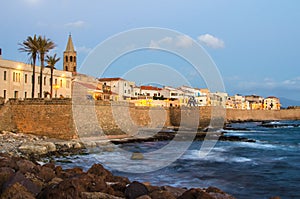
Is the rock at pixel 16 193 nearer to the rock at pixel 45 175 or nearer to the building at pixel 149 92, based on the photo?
the rock at pixel 45 175

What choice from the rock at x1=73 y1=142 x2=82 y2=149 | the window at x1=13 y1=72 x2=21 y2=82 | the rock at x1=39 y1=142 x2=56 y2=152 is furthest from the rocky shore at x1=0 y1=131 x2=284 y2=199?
the window at x1=13 y1=72 x2=21 y2=82

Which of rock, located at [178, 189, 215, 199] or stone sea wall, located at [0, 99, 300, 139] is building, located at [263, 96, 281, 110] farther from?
rock, located at [178, 189, 215, 199]

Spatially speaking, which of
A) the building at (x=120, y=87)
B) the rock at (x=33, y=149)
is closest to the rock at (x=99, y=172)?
the rock at (x=33, y=149)

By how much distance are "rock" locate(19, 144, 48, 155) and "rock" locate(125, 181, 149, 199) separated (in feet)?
38.6

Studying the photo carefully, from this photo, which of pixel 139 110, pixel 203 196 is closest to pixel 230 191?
pixel 203 196

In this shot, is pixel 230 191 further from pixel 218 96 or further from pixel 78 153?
pixel 218 96

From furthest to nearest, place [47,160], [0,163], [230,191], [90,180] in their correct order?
[47,160] < [230,191] < [0,163] < [90,180]

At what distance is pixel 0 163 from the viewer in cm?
945

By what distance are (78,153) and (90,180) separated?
473 inches

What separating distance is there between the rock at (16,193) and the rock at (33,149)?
1233cm

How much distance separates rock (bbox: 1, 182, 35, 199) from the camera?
5.39m

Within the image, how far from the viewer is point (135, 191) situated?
6.84m

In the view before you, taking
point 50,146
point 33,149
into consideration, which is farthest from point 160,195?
point 50,146

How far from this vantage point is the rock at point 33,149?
17469 millimetres
